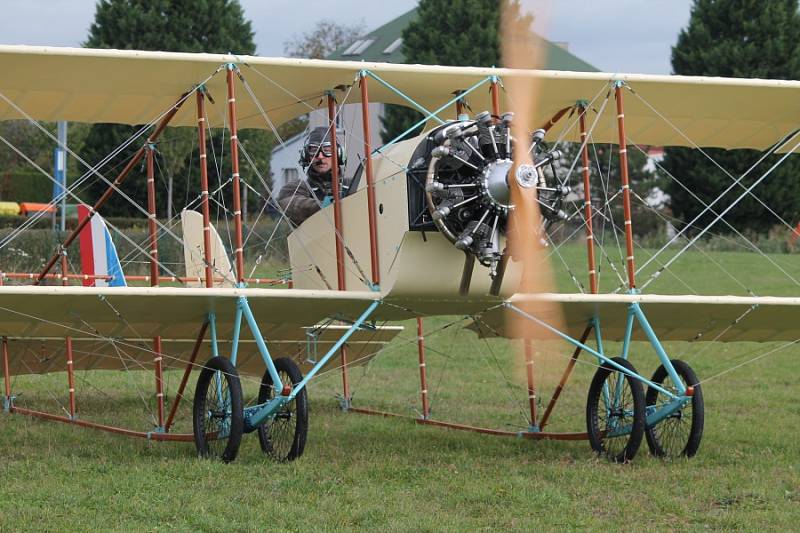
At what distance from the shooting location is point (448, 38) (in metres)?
37.1

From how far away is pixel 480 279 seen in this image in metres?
9.02

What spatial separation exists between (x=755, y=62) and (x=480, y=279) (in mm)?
32837

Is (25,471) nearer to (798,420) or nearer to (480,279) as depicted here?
(480,279)

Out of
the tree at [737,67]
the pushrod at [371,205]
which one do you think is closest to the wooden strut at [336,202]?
the pushrod at [371,205]

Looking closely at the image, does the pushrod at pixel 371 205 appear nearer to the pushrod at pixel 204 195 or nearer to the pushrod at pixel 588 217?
the pushrod at pixel 204 195

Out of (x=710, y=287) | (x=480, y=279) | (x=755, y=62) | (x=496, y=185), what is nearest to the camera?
(x=496, y=185)

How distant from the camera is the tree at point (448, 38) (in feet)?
119

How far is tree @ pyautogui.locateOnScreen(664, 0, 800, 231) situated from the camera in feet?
120

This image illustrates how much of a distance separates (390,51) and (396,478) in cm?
4120

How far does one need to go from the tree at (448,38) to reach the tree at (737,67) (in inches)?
269

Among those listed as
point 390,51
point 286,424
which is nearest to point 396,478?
point 286,424

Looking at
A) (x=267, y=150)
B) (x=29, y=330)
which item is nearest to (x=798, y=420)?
(x=29, y=330)

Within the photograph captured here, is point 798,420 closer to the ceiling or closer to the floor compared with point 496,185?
closer to the floor

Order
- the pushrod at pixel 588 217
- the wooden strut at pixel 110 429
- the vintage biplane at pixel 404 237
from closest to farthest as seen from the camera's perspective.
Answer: the vintage biplane at pixel 404 237 → the pushrod at pixel 588 217 → the wooden strut at pixel 110 429
